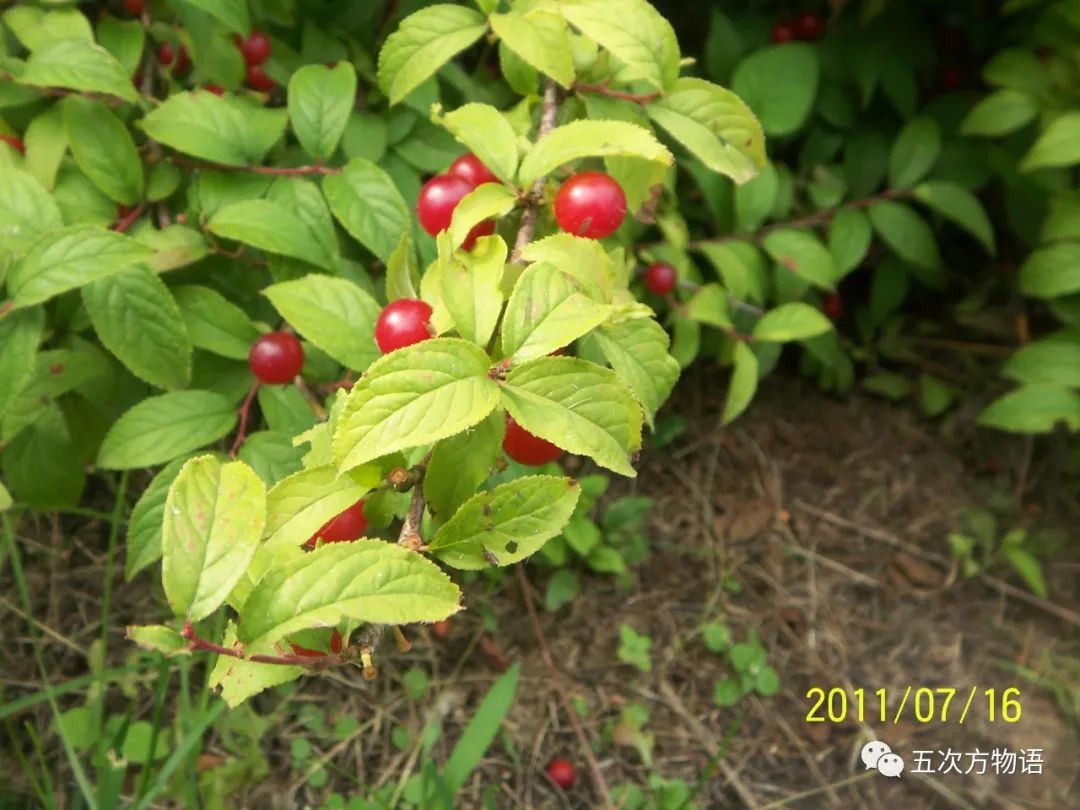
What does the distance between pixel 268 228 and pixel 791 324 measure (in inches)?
34.5

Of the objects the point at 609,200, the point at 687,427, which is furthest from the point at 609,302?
the point at 687,427

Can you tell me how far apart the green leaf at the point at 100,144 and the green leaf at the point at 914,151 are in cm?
133

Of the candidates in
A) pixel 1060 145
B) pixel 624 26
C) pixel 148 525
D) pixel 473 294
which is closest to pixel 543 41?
pixel 624 26

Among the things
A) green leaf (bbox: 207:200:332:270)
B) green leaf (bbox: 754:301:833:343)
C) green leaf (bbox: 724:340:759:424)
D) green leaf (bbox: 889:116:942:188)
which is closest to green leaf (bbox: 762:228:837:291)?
green leaf (bbox: 754:301:833:343)

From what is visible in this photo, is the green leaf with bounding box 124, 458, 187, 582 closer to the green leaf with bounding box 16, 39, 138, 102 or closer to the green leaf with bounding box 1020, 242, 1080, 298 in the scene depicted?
the green leaf with bounding box 16, 39, 138, 102

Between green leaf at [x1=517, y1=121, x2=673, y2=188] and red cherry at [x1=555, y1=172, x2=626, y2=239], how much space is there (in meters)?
0.03

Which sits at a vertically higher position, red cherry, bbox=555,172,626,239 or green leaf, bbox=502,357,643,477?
red cherry, bbox=555,172,626,239

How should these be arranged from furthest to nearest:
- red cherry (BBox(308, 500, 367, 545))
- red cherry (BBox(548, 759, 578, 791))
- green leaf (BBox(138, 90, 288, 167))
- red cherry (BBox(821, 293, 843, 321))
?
red cherry (BBox(821, 293, 843, 321)), red cherry (BBox(548, 759, 578, 791)), green leaf (BBox(138, 90, 288, 167)), red cherry (BBox(308, 500, 367, 545))

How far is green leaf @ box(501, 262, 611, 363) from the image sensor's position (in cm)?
67

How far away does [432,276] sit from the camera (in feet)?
2.67

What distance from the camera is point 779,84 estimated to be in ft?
4.96

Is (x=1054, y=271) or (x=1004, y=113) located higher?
(x=1004, y=113)

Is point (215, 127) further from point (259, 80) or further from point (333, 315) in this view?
point (333, 315)

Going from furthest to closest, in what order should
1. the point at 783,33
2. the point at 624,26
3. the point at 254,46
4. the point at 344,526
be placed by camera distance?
the point at 783,33 < the point at 254,46 < the point at 624,26 < the point at 344,526
